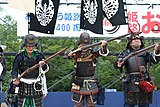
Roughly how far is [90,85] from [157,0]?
415 centimetres

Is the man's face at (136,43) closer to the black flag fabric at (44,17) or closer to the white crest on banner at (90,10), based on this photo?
the white crest on banner at (90,10)

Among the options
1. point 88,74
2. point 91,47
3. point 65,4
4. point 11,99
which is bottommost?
point 11,99

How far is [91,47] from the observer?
6254mm

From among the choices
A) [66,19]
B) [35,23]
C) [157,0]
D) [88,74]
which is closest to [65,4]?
[66,19]

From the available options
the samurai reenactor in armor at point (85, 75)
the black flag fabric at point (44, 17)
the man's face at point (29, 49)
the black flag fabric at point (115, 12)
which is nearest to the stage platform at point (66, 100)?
the black flag fabric at point (44, 17)

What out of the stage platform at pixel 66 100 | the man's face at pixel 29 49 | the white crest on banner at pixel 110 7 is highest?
the white crest on banner at pixel 110 7

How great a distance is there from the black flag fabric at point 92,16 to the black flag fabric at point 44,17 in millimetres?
543

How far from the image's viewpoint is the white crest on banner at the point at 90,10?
320 inches

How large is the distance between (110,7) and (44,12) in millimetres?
1311

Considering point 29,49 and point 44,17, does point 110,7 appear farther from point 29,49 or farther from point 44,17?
point 29,49

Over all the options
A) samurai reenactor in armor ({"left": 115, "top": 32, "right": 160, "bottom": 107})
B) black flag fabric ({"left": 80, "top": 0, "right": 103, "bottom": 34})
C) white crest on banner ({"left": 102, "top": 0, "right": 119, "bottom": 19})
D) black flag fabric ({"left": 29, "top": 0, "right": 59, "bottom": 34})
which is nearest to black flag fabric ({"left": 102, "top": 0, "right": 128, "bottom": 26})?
white crest on banner ({"left": 102, "top": 0, "right": 119, "bottom": 19})

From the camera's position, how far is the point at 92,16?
8125 mm

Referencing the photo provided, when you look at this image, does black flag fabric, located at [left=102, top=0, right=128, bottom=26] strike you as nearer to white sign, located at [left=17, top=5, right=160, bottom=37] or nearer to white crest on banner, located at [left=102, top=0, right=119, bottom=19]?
white crest on banner, located at [left=102, top=0, right=119, bottom=19]

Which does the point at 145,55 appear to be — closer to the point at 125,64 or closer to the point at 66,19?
the point at 125,64
